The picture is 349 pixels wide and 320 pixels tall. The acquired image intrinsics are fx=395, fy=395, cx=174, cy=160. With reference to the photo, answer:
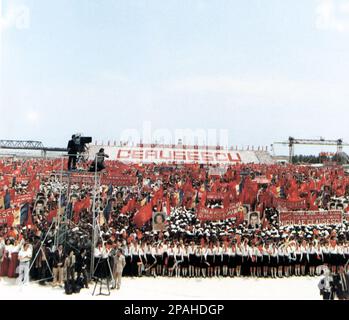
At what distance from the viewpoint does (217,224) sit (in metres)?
15.9

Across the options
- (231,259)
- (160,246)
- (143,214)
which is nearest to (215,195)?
(143,214)

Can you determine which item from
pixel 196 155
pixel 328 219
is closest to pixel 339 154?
pixel 196 155

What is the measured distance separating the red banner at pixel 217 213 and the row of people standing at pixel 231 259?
1419 mm

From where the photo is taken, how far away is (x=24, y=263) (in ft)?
33.5

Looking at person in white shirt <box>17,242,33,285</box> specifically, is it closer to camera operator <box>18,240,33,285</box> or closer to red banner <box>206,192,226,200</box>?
camera operator <box>18,240,33,285</box>

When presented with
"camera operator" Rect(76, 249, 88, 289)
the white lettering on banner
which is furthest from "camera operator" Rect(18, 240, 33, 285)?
the white lettering on banner

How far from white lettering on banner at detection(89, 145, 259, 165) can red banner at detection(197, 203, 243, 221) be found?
28834 millimetres

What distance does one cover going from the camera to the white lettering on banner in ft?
140

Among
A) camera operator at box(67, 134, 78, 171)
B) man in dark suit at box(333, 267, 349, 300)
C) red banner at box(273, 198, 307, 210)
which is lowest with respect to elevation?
man in dark suit at box(333, 267, 349, 300)

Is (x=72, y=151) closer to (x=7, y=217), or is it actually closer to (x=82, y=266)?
(x=7, y=217)

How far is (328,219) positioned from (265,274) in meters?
2.93

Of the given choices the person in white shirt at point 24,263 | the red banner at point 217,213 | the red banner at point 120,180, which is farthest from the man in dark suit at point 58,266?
the red banner at point 120,180
